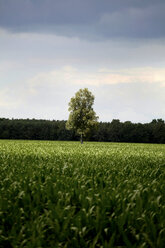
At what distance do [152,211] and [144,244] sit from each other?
110cm

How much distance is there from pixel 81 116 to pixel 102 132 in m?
64.3

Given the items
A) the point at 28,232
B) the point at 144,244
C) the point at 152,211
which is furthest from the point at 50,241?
the point at 152,211

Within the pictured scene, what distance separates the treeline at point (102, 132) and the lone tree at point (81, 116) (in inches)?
2257

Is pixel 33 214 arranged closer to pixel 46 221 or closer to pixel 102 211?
pixel 46 221

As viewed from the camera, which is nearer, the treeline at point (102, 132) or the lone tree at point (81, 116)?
the lone tree at point (81, 116)

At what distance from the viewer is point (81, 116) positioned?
5200 cm

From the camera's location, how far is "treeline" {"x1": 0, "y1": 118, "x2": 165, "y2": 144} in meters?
111

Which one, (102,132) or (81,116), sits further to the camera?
(102,132)

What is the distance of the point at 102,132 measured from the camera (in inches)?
4542

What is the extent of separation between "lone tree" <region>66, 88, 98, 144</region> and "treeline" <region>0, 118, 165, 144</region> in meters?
57.3

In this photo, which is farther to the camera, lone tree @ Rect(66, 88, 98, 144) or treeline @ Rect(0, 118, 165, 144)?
treeline @ Rect(0, 118, 165, 144)

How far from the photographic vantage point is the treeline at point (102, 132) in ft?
364

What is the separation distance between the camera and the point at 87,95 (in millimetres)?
53812

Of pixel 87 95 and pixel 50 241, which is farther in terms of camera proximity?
pixel 87 95
